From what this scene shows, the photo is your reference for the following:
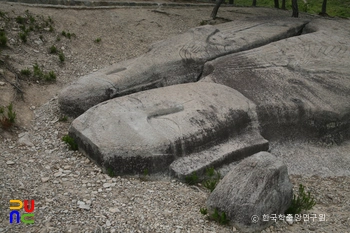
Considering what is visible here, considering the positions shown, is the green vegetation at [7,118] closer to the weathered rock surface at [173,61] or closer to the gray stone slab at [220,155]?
the weathered rock surface at [173,61]

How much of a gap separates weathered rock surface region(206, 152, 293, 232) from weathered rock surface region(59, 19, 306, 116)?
291 centimetres

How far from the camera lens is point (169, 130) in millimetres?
5582

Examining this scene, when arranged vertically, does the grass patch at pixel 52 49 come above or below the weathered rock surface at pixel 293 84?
above

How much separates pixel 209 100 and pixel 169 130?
978 mm

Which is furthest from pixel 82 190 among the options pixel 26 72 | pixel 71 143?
pixel 26 72

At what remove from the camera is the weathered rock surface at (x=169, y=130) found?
17.5ft

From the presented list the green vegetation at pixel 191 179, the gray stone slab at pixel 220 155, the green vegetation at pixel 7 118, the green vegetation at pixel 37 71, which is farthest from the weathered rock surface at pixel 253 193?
the green vegetation at pixel 37 71

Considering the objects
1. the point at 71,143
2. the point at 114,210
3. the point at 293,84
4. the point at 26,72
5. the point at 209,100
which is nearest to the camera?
the point at 114,210

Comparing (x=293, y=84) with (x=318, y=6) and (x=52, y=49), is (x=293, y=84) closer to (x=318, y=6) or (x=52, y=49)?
(x=52, y=49)

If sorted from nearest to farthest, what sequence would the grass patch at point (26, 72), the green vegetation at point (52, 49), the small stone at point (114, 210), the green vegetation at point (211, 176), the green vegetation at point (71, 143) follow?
the small stone at point (114, 210) < the green vegetation at point (211, 176) < the green vegetation at point (71, 143) < the grass patch at point (26, 72) < the green vegetation at point (52, 49)

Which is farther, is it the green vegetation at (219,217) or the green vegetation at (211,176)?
the green vegetation at (211,176)

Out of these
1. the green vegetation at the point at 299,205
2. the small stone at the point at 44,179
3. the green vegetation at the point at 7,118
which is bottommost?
the green vegetation at the point at 299,205

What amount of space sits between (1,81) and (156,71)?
9.16 feet

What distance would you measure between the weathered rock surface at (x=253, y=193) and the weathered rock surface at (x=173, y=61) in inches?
115
